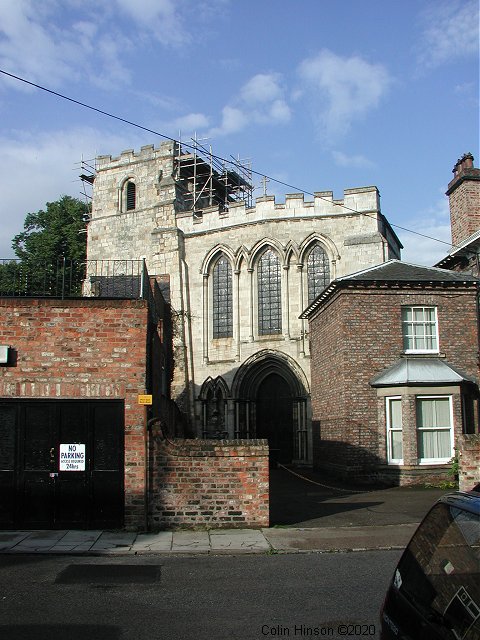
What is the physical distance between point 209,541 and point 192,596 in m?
3.11

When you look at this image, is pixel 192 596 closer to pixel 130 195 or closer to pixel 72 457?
pixel 72 457

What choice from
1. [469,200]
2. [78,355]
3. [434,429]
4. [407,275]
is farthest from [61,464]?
[469,200]

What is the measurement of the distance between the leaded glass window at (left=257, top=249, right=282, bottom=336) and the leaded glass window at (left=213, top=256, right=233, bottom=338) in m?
1.53

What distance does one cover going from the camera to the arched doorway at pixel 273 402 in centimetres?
2825

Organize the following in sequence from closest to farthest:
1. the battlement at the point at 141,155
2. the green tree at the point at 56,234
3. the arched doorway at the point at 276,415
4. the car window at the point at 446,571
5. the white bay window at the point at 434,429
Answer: the car window at the point at 446,571 → the white bay window at the point at 434,429 → the arched doorway at the point at 276,415 → the battlement at the point at 141,155 → the green tree at the point at 56,234

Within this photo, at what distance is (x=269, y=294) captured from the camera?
98.4 feet

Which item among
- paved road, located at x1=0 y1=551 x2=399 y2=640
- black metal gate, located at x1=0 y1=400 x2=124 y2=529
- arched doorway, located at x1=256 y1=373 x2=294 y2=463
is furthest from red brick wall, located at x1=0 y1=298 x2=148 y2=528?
arched doorway, located at x1=256 y1=373 x2=294 y2=463

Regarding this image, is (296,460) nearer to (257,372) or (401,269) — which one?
(257,372)

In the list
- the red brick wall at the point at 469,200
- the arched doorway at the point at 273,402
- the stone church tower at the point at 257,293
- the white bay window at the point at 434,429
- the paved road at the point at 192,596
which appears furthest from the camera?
the stone church tower at the point at 257,293

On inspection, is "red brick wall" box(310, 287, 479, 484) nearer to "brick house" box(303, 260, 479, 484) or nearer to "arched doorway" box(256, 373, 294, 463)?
"brick house" box(303, 260, 479, 484)

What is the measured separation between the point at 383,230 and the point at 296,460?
36.8 feet

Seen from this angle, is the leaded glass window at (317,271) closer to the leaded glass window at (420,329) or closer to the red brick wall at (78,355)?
the leaded glass window at (420,329)

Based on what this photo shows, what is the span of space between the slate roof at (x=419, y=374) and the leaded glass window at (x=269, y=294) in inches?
422

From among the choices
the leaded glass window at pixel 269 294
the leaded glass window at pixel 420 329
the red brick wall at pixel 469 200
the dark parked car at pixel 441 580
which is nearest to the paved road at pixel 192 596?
the dark parked car at pixel 441 580
